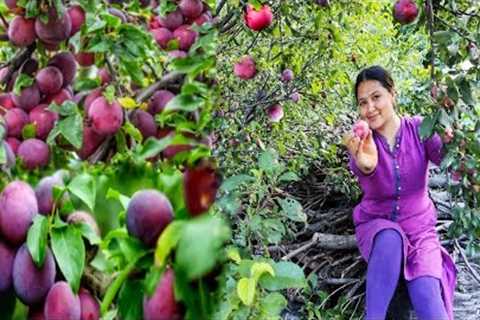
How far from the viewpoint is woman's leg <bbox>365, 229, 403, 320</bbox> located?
1.74 metres

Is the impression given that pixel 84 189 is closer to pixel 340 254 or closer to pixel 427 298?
pixel 427 298

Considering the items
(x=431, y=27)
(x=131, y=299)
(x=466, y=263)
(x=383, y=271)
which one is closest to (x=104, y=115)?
(x=131, y=299)

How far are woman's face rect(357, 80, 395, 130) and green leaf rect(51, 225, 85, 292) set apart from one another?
1463 millimetres

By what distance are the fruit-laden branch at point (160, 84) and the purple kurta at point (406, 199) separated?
124 cm

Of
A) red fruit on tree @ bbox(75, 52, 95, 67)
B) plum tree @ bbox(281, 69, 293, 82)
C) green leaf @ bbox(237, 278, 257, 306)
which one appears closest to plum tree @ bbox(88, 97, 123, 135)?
red fruit on tree @ bbox(75, 52, 95, 67)

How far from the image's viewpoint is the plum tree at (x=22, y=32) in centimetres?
63

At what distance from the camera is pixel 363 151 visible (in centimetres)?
175

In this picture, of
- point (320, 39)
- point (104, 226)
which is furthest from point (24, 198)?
point (320, 39)

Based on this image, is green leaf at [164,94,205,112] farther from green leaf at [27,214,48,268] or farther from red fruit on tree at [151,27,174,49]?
red fruit on tree at [151,27,174,49]

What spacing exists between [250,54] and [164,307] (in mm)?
1448

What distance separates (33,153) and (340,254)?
1712 mm

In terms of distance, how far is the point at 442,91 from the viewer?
1345 mm

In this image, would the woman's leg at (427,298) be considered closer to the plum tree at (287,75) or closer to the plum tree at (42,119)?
Result: the plum tree at (287,75)

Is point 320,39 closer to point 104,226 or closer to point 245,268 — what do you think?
point 245,268
